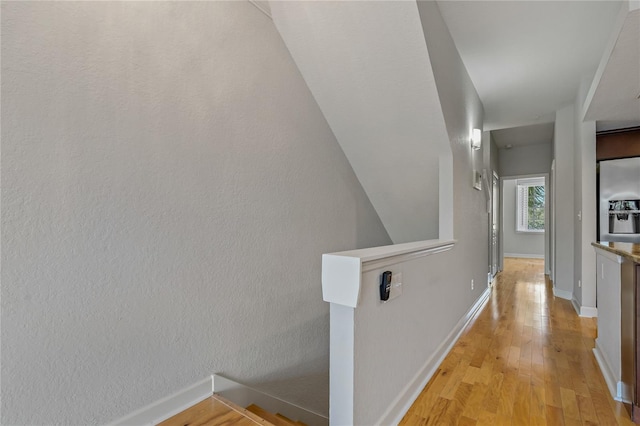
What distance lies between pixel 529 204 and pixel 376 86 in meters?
8.55

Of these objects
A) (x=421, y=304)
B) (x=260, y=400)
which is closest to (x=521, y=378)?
(x=421, y=304)

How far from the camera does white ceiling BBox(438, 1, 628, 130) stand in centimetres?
238

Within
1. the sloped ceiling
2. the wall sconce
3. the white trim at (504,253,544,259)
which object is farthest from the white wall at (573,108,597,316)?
the white trim at (504,253,544,259)

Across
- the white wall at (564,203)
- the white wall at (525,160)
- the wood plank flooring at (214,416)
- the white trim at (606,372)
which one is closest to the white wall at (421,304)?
Result: the wood plank flooring at (214,416)

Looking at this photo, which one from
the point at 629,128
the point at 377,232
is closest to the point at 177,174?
the point at 377,232

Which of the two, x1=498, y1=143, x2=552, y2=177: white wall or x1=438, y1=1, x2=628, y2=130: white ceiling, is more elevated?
x1=438, y1=1, x2=628, y2=130: white ceiling

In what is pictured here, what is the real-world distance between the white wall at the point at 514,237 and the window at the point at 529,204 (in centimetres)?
12

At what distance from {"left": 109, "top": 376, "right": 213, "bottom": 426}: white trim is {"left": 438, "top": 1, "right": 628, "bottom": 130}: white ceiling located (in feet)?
9.63

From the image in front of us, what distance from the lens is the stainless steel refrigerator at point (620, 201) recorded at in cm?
344

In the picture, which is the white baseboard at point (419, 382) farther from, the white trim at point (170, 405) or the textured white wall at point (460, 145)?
the white trim at point (170, 405)

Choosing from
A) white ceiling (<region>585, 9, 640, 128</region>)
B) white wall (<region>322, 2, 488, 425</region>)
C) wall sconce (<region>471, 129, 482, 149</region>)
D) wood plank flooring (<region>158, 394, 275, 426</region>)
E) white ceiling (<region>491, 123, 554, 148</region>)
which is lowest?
wood plank flooring (<region>158, 394, 275, 426</region>)

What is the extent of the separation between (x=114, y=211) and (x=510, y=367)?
A: 267 cm

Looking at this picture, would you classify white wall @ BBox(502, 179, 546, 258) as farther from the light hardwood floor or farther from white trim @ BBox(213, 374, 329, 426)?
white trim @ BBox(213, 374, 329, 426)

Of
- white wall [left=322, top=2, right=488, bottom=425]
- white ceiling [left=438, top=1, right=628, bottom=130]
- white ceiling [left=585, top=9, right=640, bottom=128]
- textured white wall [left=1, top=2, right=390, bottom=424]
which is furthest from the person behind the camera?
white ceiling [left=438, top=1, right=628, bottom=130]
